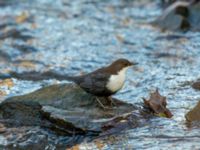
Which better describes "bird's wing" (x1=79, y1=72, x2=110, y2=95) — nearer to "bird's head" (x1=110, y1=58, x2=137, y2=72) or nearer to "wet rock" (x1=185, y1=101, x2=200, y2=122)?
"bird's head" (x1=110, y1=58, x2=137, y2=72)

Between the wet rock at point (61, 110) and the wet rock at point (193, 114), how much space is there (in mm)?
648

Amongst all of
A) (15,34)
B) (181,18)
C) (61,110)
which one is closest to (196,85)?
(61,110)

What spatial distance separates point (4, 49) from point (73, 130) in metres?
5.02

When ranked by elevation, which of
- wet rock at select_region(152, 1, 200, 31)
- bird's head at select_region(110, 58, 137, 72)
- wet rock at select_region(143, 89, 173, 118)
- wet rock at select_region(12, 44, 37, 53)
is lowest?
wet rock at select_region(143, 89, 173, 118)

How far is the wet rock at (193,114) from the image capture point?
6.77 meters

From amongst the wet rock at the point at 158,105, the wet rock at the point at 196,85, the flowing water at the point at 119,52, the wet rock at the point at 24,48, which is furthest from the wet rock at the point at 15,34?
the wet rock at the point at 158,105

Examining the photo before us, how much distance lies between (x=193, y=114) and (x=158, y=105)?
421 millimetres

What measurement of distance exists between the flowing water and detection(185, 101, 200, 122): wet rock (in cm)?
9

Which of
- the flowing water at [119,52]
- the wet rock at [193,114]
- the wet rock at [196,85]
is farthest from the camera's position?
the wet rock at [196,85]

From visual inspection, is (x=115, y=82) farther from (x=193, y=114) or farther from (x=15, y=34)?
(x=15, y=34)

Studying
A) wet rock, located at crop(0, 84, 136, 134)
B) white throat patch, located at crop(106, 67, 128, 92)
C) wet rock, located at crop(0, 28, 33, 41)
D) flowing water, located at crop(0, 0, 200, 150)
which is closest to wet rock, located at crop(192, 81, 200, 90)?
flowing water, located at crop(0, 0, 200, 150)

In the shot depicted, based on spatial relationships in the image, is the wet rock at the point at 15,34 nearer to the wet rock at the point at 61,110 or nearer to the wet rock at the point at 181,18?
the wet rock at the point at 181,18

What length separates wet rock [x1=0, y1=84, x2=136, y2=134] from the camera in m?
6.68

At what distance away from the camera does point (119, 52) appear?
35.9 feet
